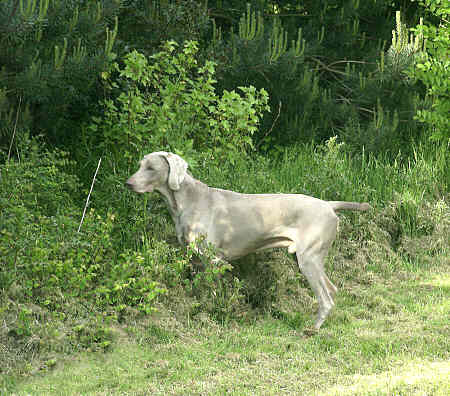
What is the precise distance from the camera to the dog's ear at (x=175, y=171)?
5.59 metres

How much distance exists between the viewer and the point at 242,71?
882 centimetres

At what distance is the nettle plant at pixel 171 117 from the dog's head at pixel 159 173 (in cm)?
87

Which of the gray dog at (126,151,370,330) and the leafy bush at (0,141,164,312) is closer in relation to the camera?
the leafy bush at (0,141,164,312)

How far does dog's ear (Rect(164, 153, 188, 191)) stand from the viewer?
18.3 feet

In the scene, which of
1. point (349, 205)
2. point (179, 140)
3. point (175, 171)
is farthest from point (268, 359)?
point (179, 140)

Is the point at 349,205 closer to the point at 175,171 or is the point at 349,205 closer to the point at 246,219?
the point at 246,219

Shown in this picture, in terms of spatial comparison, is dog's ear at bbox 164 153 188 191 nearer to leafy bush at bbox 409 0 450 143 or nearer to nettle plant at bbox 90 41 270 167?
nettle plant at bbox 90 41 270 167

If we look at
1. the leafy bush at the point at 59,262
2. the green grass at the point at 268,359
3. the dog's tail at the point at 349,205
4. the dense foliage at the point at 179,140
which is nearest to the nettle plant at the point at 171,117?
the dense foliage at the point at 179,140

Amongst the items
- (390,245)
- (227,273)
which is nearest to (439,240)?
(390,245)

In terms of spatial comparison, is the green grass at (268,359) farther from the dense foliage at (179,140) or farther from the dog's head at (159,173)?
the dog's head at (159,173)

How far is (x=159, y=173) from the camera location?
5.62m

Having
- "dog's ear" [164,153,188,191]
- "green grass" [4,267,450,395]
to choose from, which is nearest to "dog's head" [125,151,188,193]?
"dog's ear" [164,153,188,191]

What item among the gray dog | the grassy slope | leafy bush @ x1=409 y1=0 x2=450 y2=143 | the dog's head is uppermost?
leafy bush @ x1=409 y1=0 x2=450 y2=143

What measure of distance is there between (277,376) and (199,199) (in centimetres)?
182
